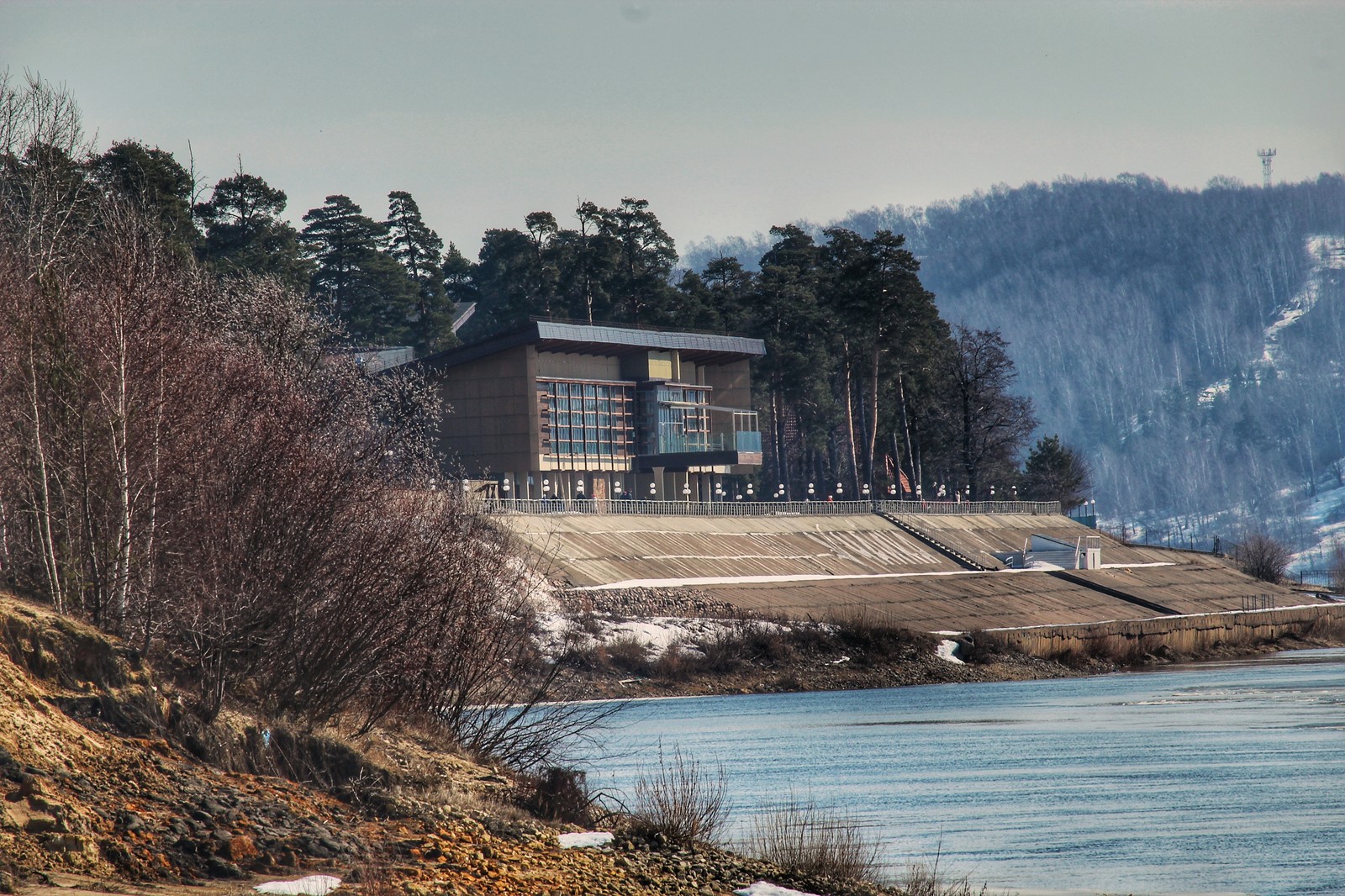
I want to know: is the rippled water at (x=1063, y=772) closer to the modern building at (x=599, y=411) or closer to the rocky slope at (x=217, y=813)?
the rocky slope at (x=217, y=813)

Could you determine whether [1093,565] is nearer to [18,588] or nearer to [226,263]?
[226,263]

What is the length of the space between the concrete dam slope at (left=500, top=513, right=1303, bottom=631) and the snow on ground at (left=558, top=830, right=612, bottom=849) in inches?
1548

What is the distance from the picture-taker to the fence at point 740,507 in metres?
81.2

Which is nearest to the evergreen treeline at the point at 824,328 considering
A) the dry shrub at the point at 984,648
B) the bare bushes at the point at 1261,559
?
the bare bushes at the point at 1261,559

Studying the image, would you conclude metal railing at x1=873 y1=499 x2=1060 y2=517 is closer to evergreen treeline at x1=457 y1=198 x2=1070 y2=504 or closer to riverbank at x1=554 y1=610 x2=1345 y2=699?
evergreen treeline at x1=457 y1=198 x2=1070 y2=504

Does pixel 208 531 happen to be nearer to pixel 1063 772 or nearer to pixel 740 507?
pixel 1063 772

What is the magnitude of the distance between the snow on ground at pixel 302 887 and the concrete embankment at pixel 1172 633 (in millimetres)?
58801

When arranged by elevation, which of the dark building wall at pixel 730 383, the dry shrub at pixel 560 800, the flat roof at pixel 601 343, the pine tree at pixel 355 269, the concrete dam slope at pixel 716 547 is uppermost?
the pine tree at pixel 355 269

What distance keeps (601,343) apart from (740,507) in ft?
43.3

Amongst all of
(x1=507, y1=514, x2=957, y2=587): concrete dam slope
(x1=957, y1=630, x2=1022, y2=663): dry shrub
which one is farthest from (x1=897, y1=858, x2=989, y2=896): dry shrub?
(x1=957, y1=630, x2=1022, y2=663): dry shrub

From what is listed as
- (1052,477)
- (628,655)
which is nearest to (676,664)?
(628,655)

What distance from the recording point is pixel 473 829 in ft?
62.3

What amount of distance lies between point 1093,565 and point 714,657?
43731 mm

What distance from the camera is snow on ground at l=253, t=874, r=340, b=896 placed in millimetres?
15195
